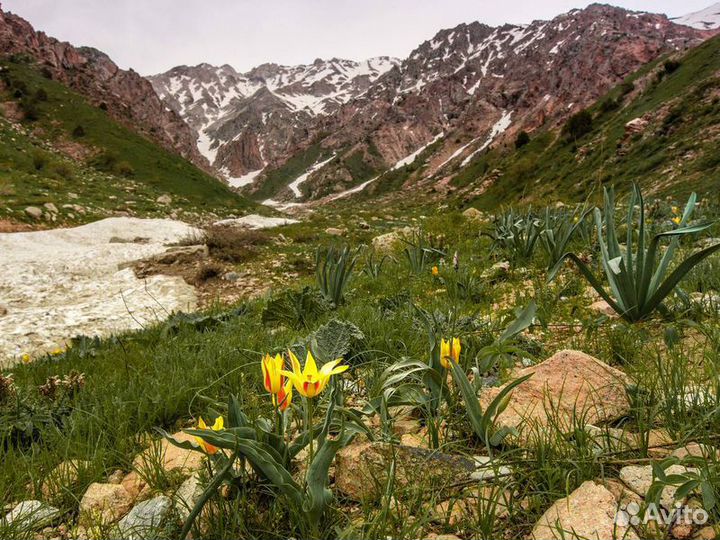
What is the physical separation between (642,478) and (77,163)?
110 feet

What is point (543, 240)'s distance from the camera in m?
3.78

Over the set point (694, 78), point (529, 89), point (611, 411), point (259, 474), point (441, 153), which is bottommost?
point (611, 411)

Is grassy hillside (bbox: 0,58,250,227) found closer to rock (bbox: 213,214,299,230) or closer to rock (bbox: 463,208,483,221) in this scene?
rock (bbox: 213,214,299,230)

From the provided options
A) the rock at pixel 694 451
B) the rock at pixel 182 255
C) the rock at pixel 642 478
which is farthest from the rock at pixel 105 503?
the rock at pixel 182 255

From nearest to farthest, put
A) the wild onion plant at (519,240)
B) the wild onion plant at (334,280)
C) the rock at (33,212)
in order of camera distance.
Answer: the wild onion plant at (334,280), the wild onion plant at (519,240), the rock at (33,212)

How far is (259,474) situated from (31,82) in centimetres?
4781

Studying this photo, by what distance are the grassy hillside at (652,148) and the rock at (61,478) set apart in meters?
6.00

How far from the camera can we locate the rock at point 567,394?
127cm

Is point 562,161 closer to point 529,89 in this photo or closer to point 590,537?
point 590,537

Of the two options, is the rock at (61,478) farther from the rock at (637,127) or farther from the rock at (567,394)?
the rock at (637,127)

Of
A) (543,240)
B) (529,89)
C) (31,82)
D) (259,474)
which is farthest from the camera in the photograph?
(529,89)

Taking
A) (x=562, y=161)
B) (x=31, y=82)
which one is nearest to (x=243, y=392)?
(x=562, y=161)

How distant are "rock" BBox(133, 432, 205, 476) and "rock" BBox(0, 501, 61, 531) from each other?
0.23 metres

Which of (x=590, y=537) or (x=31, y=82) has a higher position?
(x=31, y=82)
